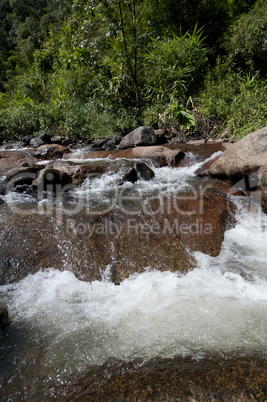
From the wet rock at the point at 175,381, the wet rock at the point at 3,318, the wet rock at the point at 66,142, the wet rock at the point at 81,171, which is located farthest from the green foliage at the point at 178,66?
the wet rock at the point at 175,381

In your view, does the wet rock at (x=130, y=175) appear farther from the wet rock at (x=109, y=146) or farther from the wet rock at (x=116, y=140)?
the wet rock at (x=116, y=140)

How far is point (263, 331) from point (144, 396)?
40.1 inches

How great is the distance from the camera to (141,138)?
726 centimetres

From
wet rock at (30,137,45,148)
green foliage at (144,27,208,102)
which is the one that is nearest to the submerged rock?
wet rock at (30,137,45,148)

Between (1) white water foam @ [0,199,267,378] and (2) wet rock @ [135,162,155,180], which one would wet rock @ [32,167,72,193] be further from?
(1) white water foam @ [0,199,267,378]

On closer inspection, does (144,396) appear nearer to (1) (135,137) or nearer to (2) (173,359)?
(2) (173,359)

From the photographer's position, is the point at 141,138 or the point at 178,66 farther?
the point at 178,66

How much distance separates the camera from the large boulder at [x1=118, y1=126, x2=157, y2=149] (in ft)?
23.9

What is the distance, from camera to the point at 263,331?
5.49 ft

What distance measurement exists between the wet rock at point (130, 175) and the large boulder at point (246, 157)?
5.73 feet

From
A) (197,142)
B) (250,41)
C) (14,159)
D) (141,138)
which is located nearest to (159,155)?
(141,138)

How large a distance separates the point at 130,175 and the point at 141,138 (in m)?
2.95

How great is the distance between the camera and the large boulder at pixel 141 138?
23.9 feet

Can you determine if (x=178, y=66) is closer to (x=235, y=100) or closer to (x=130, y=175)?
(x=235, y=100)
